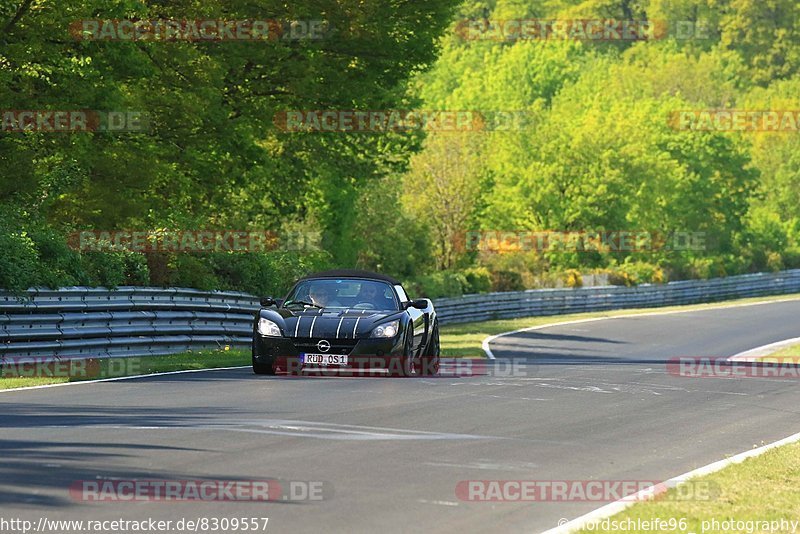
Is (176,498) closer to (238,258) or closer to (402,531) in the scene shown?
(402,531)

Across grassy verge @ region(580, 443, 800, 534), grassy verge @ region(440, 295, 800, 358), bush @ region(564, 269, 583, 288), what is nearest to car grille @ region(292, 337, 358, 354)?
grassy verge @ region(580, 443, 800, 534)

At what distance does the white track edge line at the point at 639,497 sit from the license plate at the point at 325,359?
22.0ft

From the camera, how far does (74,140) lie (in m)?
27.2

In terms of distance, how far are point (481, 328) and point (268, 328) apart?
27.7 m

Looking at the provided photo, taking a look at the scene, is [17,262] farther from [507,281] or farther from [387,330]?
[507,281]

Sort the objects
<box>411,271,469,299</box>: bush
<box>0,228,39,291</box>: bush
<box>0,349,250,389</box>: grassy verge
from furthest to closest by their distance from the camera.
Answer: <box>411,271,469,299</box>: bush → <box>0,228,39,291</box>: bush → <box>0,349,250,389</box>: grassy verge

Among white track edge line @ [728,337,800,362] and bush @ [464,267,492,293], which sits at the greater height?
bush @ [464,267,492,293]

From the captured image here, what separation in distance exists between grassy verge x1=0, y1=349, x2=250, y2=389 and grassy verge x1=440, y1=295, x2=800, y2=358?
20.5 feet
